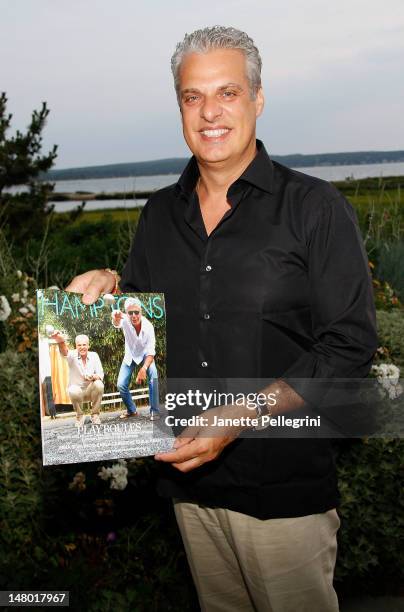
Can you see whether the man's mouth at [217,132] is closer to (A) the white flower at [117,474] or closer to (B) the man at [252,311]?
(B) the man at [252,311]

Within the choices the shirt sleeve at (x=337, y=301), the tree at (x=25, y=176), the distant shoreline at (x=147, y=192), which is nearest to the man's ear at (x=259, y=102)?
the shirt sleeve at (x=337, y=301)

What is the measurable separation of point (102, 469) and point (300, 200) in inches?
82.5

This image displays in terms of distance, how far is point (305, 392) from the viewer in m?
2.12

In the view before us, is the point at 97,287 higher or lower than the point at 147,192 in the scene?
lower

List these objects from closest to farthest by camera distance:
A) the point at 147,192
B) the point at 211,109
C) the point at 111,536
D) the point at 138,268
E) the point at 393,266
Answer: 1. the point at 211,109
2. the point at 138,268
3. the point at 111,536
4. the point at 393,266
5. the point at 147,192

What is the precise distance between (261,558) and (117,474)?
60.3 inches

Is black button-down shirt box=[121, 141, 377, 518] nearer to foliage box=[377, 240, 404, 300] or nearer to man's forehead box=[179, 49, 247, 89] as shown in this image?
man's forehead box=[179, 49, 247, 89]

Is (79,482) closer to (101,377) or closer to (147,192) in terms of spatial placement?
(101,377)

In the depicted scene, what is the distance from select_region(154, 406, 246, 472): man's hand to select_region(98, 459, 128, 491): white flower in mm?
1615

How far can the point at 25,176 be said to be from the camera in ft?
38.9

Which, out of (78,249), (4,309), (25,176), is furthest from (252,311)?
(25,176)

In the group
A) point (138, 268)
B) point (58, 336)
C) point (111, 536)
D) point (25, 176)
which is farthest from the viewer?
point (25, 176)

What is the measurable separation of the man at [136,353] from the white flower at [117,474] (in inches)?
65.0

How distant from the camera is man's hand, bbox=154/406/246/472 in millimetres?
2090
